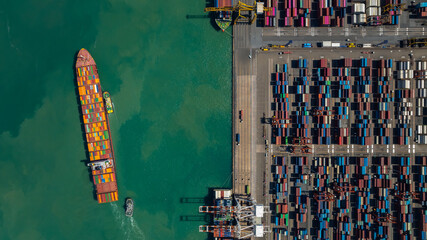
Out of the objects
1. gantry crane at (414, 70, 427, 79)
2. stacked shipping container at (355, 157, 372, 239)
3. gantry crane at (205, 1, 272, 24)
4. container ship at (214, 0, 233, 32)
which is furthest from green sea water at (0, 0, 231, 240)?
gantry crane at (414, 70, 427, 79)

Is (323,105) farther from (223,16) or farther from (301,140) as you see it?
(223,16)

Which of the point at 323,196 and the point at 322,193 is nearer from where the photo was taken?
the point at 323,196

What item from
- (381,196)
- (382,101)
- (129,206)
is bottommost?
(129,206)

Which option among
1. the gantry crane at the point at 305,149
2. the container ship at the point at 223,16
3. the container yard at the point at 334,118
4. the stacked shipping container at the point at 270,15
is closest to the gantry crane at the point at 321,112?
the container yard at the point at 334,118

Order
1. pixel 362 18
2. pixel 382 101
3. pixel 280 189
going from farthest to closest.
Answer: pixel 280 189 < pixel 382 101 < pixel 362 18

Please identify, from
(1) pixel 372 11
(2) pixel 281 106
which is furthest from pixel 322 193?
(1) pixel 372 11

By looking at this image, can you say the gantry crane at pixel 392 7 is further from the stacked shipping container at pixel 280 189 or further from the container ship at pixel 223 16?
the stacked shipping container at pixel 280 189
